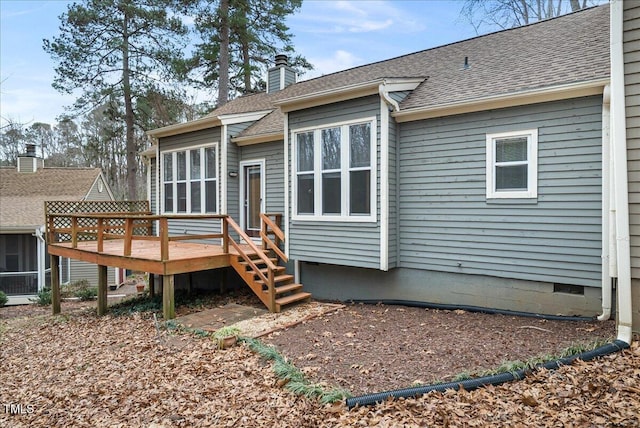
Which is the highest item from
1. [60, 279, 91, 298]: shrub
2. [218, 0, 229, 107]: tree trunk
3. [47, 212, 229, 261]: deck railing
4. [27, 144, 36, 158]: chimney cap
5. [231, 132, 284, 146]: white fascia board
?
[218, 0, 229, 107]: tree trunk

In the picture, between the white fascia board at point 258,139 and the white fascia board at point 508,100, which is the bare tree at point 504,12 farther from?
the white fascia board at point 508,100

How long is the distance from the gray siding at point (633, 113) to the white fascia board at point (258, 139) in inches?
247

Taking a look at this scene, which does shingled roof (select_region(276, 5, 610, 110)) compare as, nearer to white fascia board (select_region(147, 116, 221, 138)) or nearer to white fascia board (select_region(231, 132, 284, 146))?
white fascia board (select_region(231, 132, 284, 146))

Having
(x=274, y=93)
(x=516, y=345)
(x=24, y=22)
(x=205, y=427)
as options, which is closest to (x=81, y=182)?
(x=24, y=22)

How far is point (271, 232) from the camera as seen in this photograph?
9227 millimetres

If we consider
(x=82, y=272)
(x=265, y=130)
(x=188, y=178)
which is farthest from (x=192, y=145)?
→ (x=82, y=272)

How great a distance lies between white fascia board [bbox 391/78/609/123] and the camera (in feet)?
18.0

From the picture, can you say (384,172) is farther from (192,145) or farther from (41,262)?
(41,262)

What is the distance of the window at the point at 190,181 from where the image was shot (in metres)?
10.1

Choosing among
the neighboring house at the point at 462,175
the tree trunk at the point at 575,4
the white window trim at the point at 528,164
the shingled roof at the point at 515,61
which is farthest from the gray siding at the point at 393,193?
the tree trunk at the point at 575,4

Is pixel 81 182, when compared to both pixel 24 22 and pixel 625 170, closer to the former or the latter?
pixel 24 22

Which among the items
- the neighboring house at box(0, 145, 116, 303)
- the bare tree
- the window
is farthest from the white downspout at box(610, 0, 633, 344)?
the neighboring house at box(0, 145, 116, 303)

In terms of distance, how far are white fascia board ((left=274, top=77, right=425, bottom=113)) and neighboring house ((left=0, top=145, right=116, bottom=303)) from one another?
41.0 feet

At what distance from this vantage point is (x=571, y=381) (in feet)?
11.5
